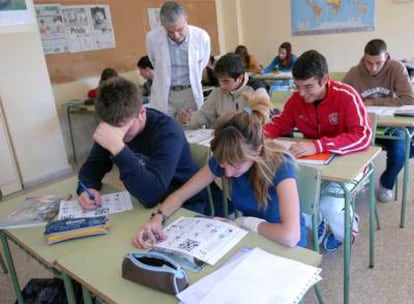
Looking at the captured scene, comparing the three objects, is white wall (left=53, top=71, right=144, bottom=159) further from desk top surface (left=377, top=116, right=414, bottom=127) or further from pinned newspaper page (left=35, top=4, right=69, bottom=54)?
desk top surface (left=377, top=116, right=414, bottom=127)

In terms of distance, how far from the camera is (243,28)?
23.0ft

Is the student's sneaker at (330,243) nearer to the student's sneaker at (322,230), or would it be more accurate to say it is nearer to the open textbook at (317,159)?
the student's sneaker at (322,230)

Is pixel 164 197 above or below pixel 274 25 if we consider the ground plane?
below

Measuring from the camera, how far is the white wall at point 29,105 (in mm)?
3609

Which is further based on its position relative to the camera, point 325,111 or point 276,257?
point 325,111

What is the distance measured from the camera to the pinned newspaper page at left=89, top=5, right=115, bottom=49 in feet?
15.3

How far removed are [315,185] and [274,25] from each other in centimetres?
574

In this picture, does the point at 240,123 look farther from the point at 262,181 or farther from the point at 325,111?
the point at 325,111

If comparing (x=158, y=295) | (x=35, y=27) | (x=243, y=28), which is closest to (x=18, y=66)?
(x=35, y=27)

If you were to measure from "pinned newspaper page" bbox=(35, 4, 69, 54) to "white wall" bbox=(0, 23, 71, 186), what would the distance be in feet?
1.49

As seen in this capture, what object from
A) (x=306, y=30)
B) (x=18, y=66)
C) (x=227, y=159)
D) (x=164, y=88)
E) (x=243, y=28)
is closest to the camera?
(x=227, y=159)

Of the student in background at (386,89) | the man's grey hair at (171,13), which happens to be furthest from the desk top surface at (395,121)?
the man's grey hair at (171,13)

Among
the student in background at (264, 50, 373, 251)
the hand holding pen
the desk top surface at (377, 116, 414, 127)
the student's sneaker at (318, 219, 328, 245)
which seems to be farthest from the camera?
the desk top surface at (377, 116, 414, 127)

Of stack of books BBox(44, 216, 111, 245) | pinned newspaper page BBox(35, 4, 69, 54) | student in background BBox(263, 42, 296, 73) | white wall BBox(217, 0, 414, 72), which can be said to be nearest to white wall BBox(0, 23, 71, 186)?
pinned newspaper page BBox(35, 4, 69, 54)
